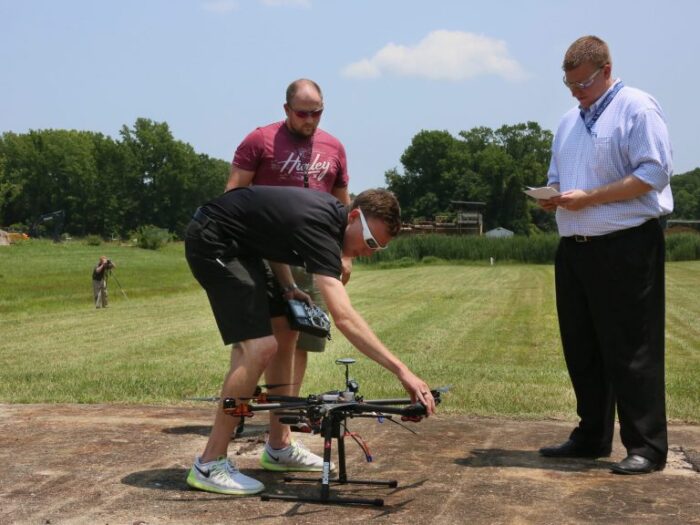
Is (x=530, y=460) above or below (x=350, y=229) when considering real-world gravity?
below

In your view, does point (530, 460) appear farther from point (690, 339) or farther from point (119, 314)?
point (119, 314)

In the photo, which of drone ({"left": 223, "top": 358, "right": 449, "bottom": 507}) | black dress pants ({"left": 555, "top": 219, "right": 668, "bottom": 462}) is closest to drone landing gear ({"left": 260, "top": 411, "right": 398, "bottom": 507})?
drone ({"left": 223, "top": 358, "right": 449, "bottom": 507})

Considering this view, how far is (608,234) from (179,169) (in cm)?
14337

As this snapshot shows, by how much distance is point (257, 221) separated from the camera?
5.02m

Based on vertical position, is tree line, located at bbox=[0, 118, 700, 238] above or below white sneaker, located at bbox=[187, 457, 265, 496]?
above

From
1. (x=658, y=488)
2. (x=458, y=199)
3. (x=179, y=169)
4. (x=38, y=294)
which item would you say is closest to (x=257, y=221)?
(x=658, y=488)

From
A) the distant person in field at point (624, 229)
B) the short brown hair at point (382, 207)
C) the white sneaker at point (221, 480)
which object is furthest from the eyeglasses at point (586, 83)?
the white sneaker at point (221, 480)

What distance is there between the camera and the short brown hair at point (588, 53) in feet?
17.9

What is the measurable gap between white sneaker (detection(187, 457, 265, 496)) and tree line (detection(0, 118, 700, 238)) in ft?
424

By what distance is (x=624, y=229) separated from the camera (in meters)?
5.47

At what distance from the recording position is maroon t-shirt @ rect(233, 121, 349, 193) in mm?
6242

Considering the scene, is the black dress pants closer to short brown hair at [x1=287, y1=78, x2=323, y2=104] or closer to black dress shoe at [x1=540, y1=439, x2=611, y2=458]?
black dress shoe at [x1=540, y1=439, x2=611, y2=458]

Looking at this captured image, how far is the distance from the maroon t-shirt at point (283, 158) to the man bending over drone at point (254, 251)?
1067 millimetres

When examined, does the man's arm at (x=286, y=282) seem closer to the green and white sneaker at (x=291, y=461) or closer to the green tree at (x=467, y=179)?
the green and white sneaker at (x=291, y=461)
